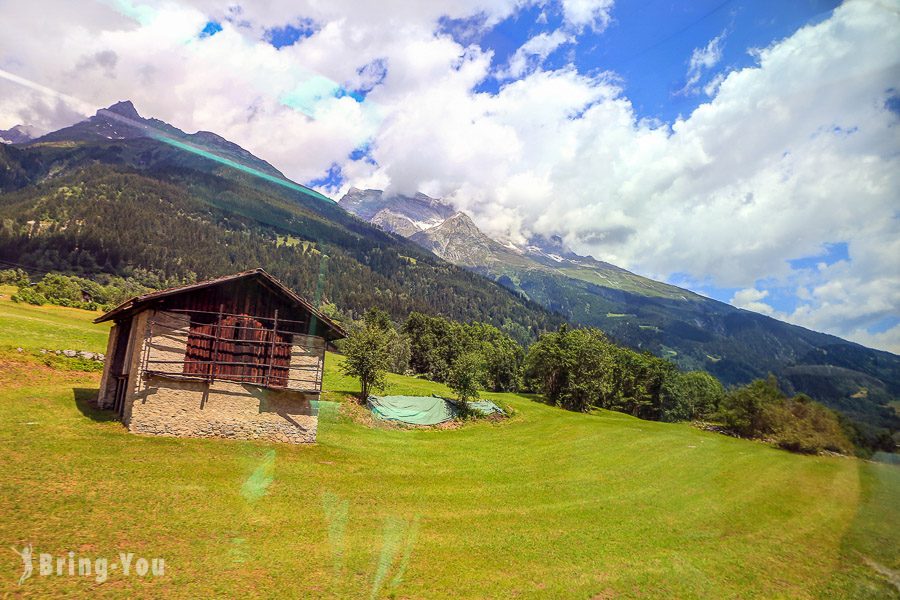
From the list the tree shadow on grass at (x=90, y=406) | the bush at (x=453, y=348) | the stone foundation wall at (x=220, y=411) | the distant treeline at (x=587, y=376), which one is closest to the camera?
the stone foundation wall at (x=220, y=411)

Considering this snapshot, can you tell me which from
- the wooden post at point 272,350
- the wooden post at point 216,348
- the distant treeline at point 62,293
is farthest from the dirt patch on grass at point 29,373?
the distant treeline at point 62,293

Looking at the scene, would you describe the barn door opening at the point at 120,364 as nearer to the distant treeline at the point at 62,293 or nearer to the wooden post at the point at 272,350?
the wooden post at the point at 272,350

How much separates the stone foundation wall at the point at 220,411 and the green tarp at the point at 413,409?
1506 centimetres

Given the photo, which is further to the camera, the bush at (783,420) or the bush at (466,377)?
the bush at (466,377)

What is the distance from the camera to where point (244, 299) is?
26203 mm

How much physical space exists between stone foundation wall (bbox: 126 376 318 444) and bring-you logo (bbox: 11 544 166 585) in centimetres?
1292

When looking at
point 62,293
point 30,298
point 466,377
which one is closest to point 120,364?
point 466,377

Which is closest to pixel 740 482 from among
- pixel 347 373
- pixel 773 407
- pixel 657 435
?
pixel 657 435

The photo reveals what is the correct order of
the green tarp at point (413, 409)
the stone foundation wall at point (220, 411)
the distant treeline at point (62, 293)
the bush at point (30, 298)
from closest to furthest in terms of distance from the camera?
the stone foundation wall at point (220, 411) → the green tarp at point (413, 409) → the bush at point (30, 298) → the distant treeline at point (62, 293)

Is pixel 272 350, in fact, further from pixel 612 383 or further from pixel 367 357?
pixel 612 383

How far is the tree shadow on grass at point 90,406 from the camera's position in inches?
968

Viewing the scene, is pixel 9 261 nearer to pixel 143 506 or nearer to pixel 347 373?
pixel 347 373

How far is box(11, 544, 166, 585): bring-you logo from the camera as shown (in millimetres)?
10117

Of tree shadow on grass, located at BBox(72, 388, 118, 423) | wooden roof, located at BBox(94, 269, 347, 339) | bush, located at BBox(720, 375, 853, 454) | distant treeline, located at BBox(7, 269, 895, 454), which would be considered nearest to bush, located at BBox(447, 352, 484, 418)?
distant treeline, located at BBox(7, 269, 895, 454)
